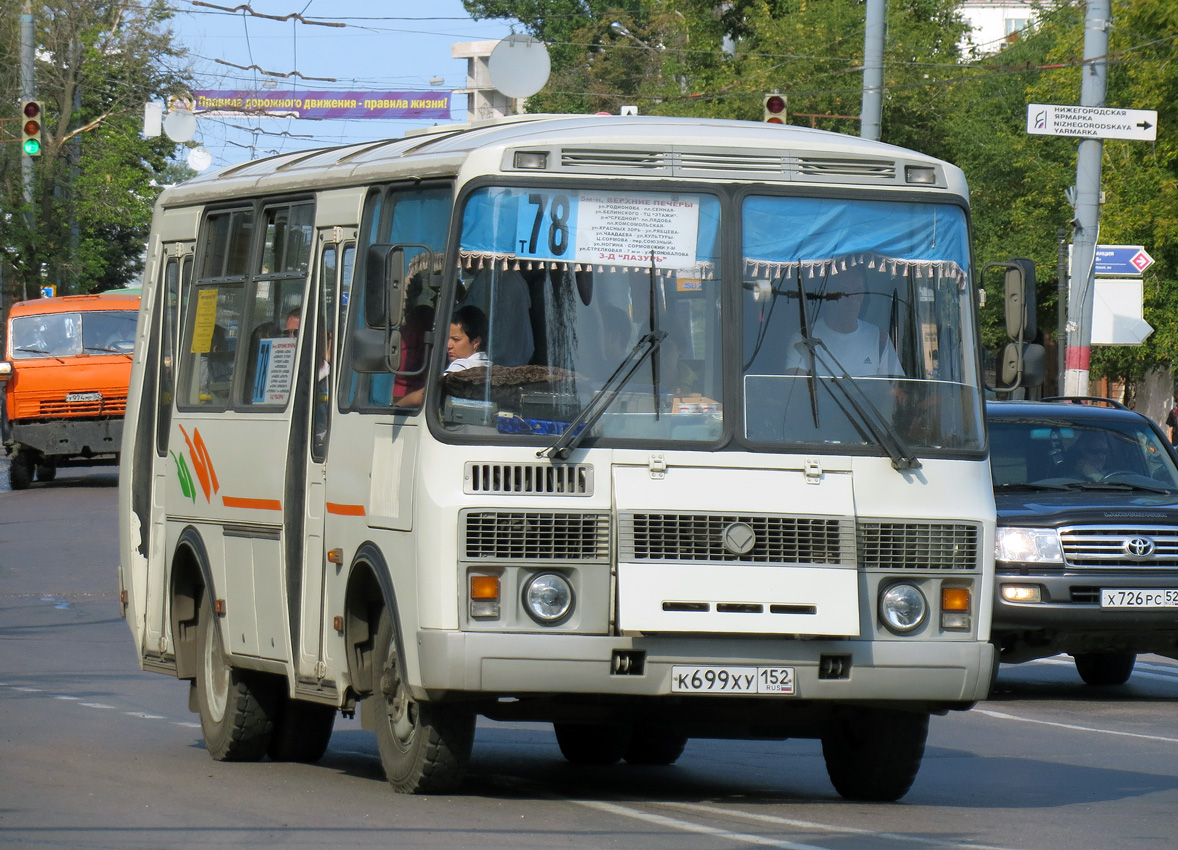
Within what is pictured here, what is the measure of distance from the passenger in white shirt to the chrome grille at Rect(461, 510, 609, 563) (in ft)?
3.26

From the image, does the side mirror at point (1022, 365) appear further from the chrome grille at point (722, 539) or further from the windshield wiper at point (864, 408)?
the chrome grille at point (722, 539)

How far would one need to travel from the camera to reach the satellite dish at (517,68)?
2103cm

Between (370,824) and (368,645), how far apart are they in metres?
1.19

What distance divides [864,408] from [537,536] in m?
1.36

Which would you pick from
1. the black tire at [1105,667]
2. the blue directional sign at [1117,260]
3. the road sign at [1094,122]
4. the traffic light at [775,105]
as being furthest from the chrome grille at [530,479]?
the traffic light at [775,105]

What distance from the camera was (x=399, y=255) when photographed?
8367 mm

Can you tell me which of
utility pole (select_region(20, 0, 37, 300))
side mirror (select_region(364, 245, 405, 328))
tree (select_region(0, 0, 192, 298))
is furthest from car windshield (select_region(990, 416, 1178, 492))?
tree (select_region(0, 0, 192, 298))

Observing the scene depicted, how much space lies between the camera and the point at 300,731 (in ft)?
35.3

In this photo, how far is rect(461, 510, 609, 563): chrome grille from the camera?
27.2 feet

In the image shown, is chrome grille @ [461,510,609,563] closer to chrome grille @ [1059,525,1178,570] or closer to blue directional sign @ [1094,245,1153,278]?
chrome grille @ [1059,525,1178,570]

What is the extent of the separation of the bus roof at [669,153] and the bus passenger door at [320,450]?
0.46 meters

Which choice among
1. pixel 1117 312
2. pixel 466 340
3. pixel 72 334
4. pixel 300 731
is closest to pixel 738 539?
pixel 466 340

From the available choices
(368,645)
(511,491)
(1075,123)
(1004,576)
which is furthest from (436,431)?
(1075,123)

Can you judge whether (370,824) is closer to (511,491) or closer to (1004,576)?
(511,491)
